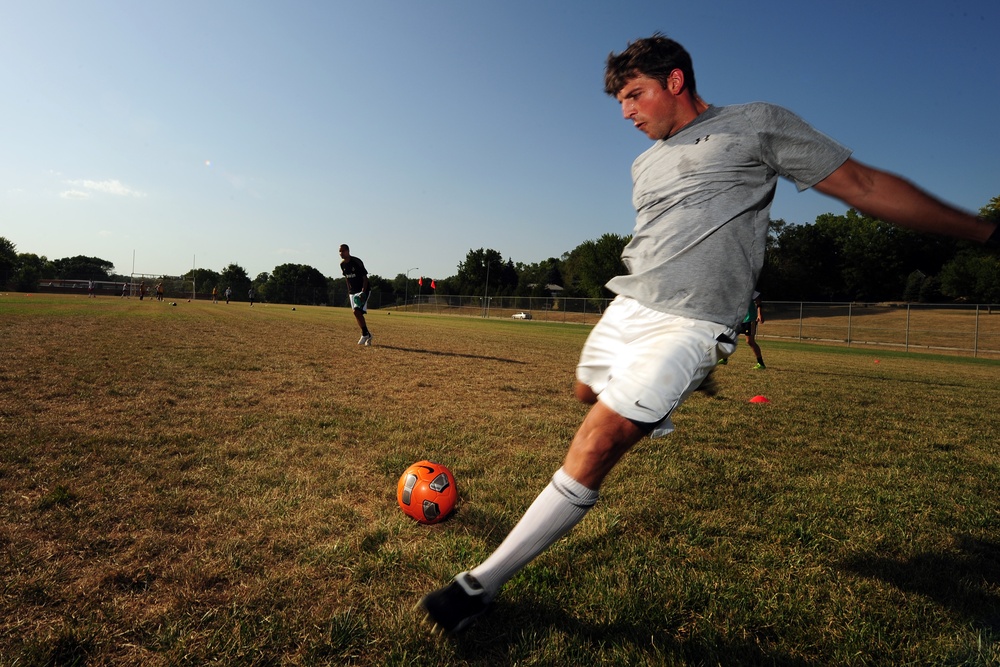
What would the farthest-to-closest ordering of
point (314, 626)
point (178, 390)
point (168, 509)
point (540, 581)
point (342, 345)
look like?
point (342, 345), point (178, 390), point (168, 509), point (540, 581), point (314, 626)

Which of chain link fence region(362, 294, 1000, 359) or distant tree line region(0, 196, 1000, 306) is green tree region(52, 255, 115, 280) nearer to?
distant tree line region(0, 196, 1000, 306)

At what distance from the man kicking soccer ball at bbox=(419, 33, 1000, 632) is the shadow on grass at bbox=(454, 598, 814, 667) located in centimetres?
13

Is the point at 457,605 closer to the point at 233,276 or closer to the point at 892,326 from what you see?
the point at 892,326

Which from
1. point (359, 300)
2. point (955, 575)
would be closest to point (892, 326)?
point (359, 300)

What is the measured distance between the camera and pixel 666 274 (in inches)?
82.2

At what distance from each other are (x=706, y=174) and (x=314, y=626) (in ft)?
7.40

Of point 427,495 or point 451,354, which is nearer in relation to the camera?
point 427,495

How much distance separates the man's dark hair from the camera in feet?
7.47

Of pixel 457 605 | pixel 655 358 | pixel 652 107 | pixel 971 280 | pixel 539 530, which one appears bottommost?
pixel 457 605

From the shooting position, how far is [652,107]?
A: 2318 mm

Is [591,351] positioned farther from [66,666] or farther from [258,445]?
[258,445]

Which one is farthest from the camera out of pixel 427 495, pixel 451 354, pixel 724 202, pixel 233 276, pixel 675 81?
pixel 233 276

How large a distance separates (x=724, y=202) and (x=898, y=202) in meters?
0.55

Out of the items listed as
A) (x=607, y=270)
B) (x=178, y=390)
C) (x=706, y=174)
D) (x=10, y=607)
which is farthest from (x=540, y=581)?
(x=607, y=270)
